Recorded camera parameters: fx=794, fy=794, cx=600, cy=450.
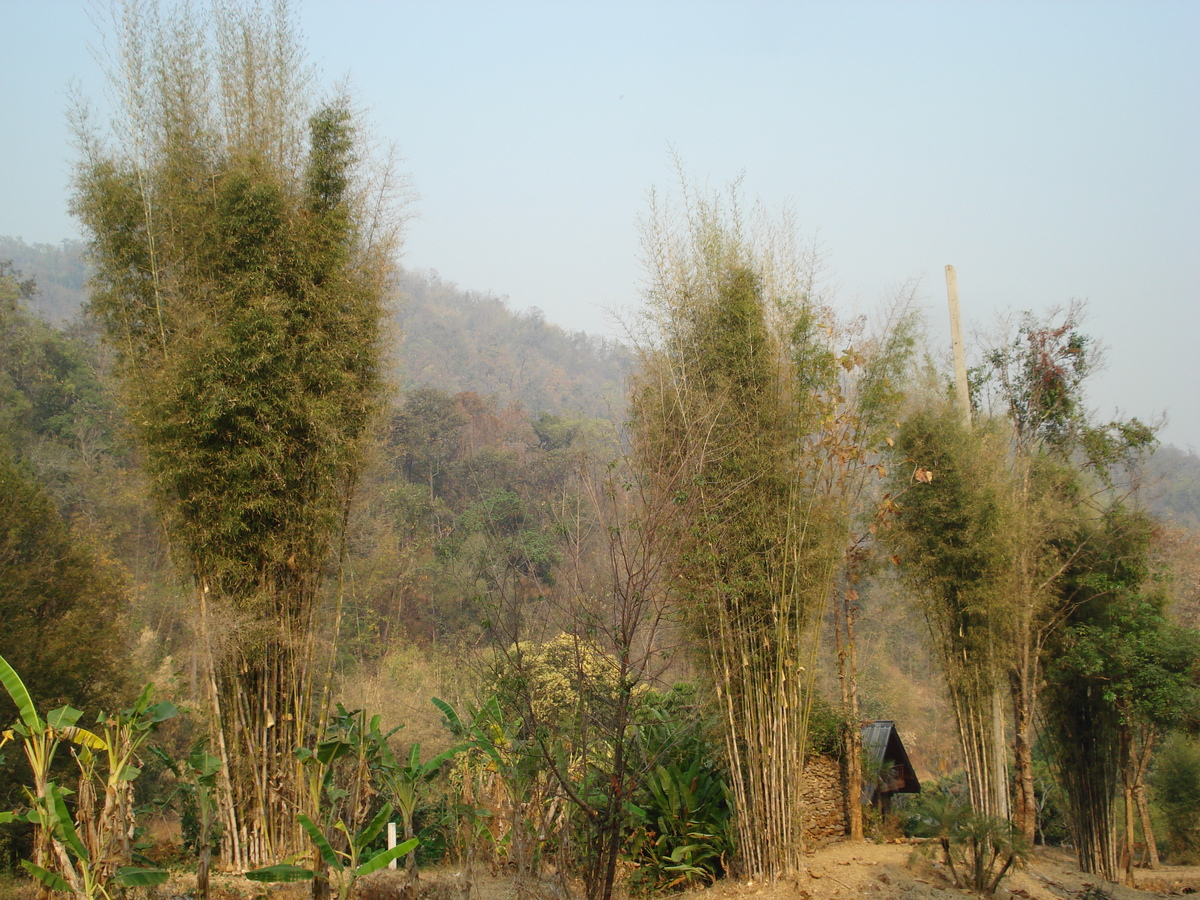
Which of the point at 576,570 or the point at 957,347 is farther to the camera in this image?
the point at 957,347

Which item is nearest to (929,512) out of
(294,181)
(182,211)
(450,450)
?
(294,181)

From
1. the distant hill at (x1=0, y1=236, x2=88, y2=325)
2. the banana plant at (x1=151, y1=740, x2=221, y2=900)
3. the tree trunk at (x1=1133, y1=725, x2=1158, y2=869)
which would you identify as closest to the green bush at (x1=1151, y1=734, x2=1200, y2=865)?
the tree trunk at (x1=1133, y1=725, x2=1158, y2=869)

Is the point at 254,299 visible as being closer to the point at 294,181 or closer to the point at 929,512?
the point at 294,181

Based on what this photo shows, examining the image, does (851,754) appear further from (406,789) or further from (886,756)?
(406,789)

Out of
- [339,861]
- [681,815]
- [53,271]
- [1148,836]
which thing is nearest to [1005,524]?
[681,815]

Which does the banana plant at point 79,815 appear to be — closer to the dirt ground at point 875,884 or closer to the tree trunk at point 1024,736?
the dirt ground at point 875,884

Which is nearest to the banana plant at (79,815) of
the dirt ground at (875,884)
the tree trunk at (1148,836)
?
the dirt ground at (875,884)

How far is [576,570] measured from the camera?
12.6ft

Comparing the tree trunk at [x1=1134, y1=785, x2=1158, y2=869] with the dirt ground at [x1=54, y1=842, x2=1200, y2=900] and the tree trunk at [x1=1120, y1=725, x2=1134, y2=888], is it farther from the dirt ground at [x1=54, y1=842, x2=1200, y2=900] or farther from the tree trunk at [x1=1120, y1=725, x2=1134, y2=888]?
the dirt ground at [x1=54, y1=842, x2=1200, y2=900]

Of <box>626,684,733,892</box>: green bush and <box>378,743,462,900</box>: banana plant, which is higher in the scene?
<box>378,743,462,900</box>: banana plant

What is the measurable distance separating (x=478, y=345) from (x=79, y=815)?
160 ft

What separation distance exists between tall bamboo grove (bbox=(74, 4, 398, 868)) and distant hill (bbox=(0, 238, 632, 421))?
27.5 m

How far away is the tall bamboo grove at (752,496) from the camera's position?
5.23m

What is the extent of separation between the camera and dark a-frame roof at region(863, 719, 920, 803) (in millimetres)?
8453
